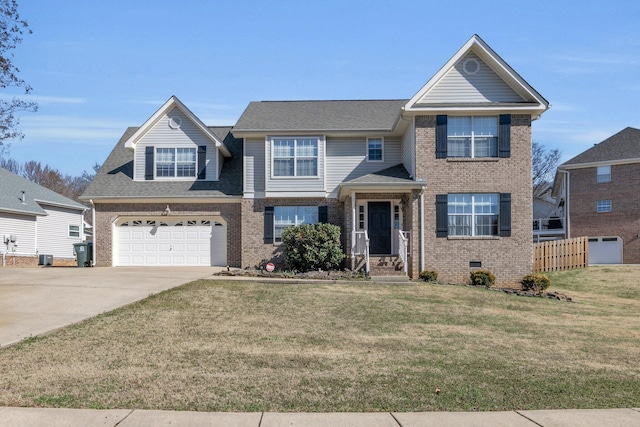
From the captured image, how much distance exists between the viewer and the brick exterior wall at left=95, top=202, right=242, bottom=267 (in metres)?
22.8

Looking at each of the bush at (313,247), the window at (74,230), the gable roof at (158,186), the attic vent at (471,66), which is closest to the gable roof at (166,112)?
the gable roof at (158,186)

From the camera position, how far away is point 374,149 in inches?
895

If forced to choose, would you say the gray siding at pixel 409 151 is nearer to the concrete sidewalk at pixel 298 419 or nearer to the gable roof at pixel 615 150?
the concrete sidewalk at pixel 298 419

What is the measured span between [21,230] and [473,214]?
22876 millimetres

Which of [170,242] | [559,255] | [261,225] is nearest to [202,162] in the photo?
[170,242]

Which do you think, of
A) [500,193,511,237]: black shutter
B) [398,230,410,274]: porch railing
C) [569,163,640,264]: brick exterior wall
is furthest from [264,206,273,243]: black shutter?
[569,163,640,264]: brick exterior wall

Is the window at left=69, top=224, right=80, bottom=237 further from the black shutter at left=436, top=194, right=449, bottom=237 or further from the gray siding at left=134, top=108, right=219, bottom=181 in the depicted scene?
the black shutter at left=436, top=194, right=449, bottom=237

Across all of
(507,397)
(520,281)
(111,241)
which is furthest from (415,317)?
(111,241)

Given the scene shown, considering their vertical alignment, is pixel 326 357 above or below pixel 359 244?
below

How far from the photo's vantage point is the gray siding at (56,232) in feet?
103

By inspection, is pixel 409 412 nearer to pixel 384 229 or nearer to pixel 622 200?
pixel 384 229

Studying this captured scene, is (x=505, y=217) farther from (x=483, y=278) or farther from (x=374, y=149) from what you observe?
(x=374, y=149)

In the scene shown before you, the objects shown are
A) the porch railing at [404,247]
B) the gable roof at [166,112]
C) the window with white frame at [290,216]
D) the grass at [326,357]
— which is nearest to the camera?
the grass at [326,357]

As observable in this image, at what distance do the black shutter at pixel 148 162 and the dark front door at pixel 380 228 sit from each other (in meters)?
9.12
